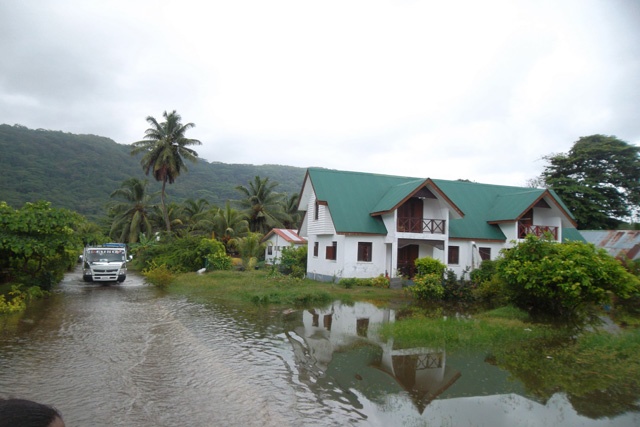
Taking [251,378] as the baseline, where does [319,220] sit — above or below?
above

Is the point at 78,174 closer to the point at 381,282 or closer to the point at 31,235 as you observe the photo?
the point at 31,235

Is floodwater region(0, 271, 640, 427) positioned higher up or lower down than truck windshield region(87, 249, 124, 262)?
lower down

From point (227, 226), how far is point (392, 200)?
61.5 feet

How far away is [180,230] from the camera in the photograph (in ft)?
153

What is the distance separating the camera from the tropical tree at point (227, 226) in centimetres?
3903

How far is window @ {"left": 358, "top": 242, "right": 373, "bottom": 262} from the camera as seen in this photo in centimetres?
2519

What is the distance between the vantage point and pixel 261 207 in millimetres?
44688

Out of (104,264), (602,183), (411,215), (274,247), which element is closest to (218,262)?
(104,264)

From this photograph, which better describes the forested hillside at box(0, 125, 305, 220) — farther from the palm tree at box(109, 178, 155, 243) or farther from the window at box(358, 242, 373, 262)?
the window at box(358, 242, 373, 262)

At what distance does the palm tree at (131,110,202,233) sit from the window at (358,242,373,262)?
22.6 metres

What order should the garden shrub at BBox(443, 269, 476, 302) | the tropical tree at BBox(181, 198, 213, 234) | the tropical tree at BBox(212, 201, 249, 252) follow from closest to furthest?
the garden shrub at BBox(443, 269, 476, 302) → the tropical tree at BBox(212, 201, 249, 252) → the tropical tree at BBox(181, 198, 213, 234)

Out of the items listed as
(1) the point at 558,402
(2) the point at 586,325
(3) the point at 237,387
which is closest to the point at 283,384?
(3) the point at 237,387

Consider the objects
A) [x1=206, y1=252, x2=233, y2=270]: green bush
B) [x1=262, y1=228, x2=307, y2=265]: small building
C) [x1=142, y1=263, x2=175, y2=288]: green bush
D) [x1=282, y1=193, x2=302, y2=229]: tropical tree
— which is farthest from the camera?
[x1=282, y1=193, x2=302, y2=229]: tropical tree

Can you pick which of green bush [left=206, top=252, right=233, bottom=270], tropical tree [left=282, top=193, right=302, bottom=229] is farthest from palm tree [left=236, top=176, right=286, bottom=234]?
green bush [left=206, top=252, right=233, bottom=270]
